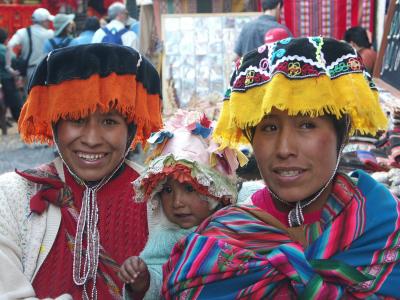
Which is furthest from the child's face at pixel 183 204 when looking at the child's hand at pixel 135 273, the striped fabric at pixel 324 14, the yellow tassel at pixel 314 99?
the striped fabric at pixel 324 14

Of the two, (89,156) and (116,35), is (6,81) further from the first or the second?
(89,156)

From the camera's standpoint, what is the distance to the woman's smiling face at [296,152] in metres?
2.47

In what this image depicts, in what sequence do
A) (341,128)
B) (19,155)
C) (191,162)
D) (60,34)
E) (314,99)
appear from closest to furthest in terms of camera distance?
(314,99), (341,128), (191,162), (19,155), (60,34)

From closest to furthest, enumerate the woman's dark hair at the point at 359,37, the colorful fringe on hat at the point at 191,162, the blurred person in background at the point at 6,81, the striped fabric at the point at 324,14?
the colorful fringe on hat at the point at 191,162 < the woman's dark hair at the point at 359,37 < the striped fabric at the point at 324,14 < the blurred person in background at the point at 6,81

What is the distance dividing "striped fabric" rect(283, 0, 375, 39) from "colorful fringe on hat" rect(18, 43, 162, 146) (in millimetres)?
6185

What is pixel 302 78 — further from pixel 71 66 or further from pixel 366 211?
pixel 71 66

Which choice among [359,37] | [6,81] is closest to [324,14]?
[359,37]

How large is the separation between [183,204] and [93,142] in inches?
19.2

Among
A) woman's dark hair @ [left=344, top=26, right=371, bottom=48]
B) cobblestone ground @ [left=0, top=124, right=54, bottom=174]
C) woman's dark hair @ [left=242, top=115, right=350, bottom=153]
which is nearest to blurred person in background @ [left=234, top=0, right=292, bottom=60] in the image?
woman's dark hair @ [left=344, top=26, right=371, bottom=48]

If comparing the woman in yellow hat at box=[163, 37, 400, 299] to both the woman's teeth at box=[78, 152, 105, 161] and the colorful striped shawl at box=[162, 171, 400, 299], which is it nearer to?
the colorful striped shawl at box=[162, 171, 400, 299]

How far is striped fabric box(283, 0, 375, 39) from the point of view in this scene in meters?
8.95

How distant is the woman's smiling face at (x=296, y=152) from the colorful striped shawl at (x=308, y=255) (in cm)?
12

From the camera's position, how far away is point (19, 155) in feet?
33.1

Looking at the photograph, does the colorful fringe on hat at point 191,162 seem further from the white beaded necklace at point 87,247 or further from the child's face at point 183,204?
the white beaded necklace at point 87,247
